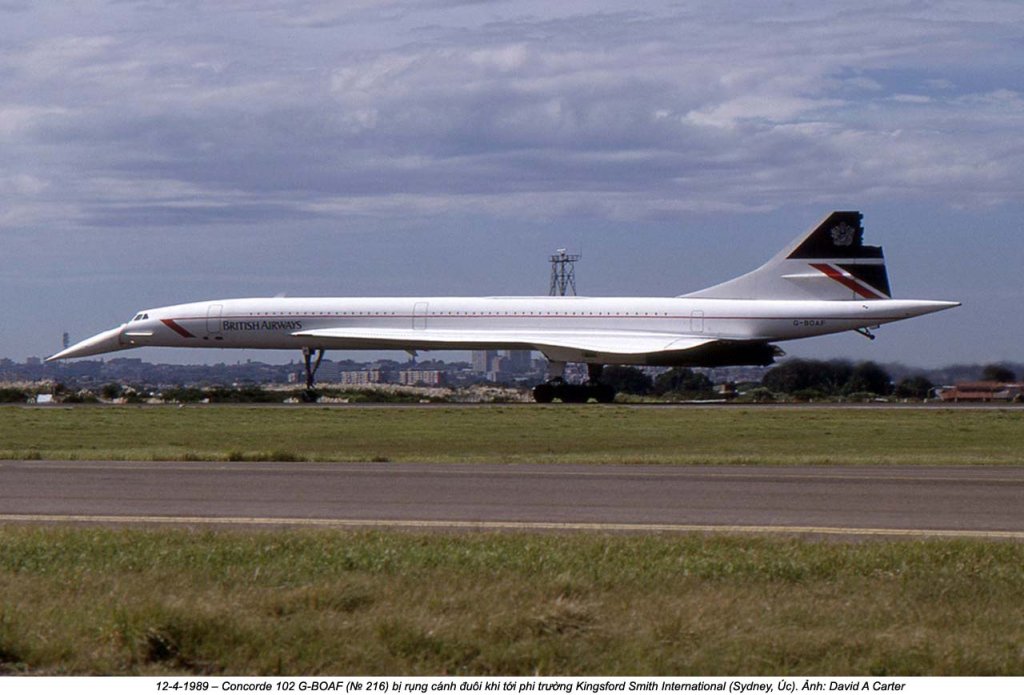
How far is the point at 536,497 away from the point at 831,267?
37.1 meters

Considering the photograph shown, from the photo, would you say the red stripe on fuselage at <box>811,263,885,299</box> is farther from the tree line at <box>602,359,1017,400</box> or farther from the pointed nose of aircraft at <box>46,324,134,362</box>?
the pointed nose of aircraft at <box>46,324,134,362</box>

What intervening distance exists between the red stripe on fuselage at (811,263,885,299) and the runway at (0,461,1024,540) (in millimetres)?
31146

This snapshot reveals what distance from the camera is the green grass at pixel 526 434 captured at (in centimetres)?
2372

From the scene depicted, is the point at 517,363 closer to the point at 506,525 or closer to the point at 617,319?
the point at 617,319

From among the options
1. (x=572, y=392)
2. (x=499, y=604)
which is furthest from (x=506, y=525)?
(x=572, y=392)

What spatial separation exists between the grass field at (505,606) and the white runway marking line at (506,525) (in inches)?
48.4

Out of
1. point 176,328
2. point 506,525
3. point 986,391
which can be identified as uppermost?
point 176,328

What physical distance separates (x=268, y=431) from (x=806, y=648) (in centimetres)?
2780

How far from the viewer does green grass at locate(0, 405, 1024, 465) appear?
23.7m

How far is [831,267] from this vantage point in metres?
50.3

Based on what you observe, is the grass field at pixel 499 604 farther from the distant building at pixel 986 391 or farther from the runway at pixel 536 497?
the distant building at pixel 986 391

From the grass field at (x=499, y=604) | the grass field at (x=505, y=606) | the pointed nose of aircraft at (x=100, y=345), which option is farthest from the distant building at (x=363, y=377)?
the grass field at (x=505, y=606)

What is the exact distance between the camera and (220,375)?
140m
